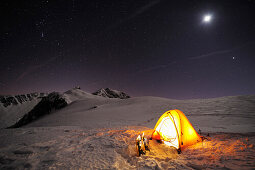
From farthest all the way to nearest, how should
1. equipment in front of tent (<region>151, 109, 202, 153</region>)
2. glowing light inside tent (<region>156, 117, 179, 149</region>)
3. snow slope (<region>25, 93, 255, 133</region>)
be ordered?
snow slope (<region>25, 93, 255, 133</region>)
glowing light inside tent (<region>156, 117, 179, 149</region>)
equipment in front of tent (<region>151, 109, 202, 153</region>)

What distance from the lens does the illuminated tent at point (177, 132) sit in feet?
15.7

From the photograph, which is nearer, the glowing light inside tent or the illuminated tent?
the illuminated tent

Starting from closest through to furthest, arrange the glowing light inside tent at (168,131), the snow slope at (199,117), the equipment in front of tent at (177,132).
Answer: the equipment in front of tent at (177,132)
the glowing light inside tent at (168,131)
the snow slope at (199,117)

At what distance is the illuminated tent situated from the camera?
480 cm

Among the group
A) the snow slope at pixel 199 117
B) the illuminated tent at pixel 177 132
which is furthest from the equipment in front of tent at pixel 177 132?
the snow slope at pixel 199 117

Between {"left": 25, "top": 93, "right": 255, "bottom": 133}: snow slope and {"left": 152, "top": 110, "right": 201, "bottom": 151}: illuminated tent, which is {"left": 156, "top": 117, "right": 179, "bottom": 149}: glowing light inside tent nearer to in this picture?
{"left": 152, "top": 110, "right": 201, "bottom": 151}: illuminated tent

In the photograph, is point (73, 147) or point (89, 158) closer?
point (89, 158)

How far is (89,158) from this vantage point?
3.90 metres

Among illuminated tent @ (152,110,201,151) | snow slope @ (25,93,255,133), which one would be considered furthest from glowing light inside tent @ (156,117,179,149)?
snow slope @ (25,93,255,133)

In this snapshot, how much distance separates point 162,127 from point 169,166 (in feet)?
8.67

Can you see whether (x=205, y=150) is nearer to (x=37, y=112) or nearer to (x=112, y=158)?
(x=112, y=158)

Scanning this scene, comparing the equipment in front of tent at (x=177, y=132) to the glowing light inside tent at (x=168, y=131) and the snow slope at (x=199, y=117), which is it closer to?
the glowing light inside tent at (x=168, y=131)

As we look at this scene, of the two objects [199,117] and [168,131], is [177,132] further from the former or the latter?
[199,117]

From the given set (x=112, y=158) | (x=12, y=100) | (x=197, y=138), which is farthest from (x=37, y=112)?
(x=12, y=100)
